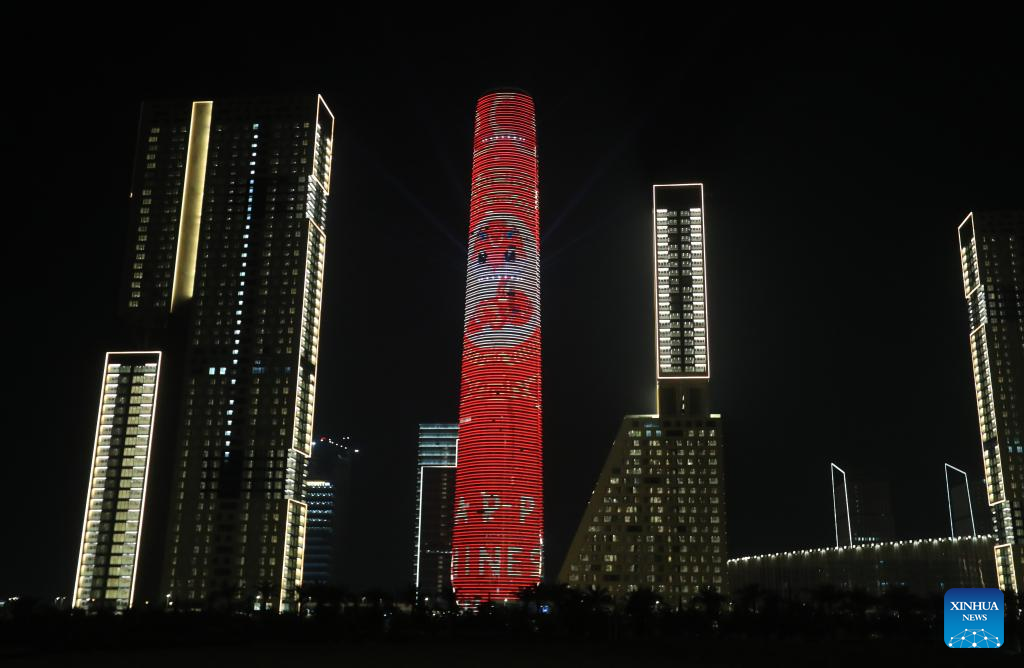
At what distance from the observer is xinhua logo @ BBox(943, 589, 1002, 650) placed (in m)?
21.2

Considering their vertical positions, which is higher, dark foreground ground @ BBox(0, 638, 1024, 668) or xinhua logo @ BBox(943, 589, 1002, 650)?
xinhua logo @ BBox(943, 589, 1002, 650)

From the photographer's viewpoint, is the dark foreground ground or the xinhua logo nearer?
the xinhua logo

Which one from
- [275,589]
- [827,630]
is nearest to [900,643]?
[827,630]

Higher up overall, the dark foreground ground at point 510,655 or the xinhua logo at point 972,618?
the xinhua logo at point 972,618

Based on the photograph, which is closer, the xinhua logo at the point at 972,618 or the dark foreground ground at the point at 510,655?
the xinhua logo at the point at 972,618

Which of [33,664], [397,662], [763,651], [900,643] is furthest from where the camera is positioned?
[900,643]

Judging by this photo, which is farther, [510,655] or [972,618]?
[510,655]

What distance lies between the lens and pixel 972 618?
21312 mm

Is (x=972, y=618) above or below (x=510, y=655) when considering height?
above

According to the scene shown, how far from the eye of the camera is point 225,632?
4434 inches

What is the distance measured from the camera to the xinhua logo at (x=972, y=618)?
21.2 meters

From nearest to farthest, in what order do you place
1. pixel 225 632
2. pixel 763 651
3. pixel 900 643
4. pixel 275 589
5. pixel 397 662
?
1. pixel 397 662
2. pixel 763 651
3. pixel 225 632
4. pixel 900 643
5. pixel 275 589

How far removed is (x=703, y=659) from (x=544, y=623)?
45.8 metres

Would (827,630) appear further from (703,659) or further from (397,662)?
(397,662)
